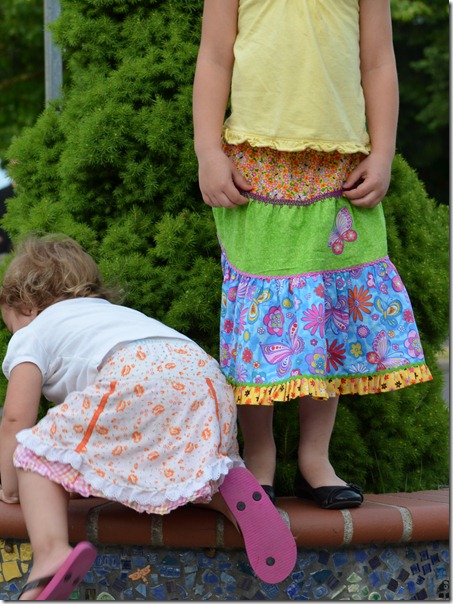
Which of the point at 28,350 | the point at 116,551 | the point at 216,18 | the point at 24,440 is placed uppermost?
the point at 216,18

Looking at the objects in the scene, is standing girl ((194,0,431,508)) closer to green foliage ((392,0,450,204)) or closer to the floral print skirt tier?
the floral print skirt tier

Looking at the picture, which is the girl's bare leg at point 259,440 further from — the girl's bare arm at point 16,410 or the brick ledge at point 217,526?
the girl's bare arm at point 16,410

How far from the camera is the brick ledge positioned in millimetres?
2793

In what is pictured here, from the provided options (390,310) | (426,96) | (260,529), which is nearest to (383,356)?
(390,310)

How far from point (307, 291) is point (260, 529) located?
2.25 ft

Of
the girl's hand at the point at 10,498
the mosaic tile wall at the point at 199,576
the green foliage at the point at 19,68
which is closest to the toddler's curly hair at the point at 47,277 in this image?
the girl's hand at the point at 10,498

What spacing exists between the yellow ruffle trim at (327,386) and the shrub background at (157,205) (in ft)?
1.37

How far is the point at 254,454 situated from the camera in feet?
10.2

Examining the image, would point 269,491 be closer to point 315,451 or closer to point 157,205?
point 315,451

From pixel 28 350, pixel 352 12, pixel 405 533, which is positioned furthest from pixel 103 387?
pixel 352 12

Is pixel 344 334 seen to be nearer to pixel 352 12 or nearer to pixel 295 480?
pixel 295 480

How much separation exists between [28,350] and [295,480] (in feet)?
3.31

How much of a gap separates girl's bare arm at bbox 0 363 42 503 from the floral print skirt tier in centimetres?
60

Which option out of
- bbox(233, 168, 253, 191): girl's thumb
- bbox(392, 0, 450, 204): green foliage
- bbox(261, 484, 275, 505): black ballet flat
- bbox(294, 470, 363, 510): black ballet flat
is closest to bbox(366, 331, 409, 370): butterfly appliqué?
bbox(294, 470, 363, 510): black ballet flat
